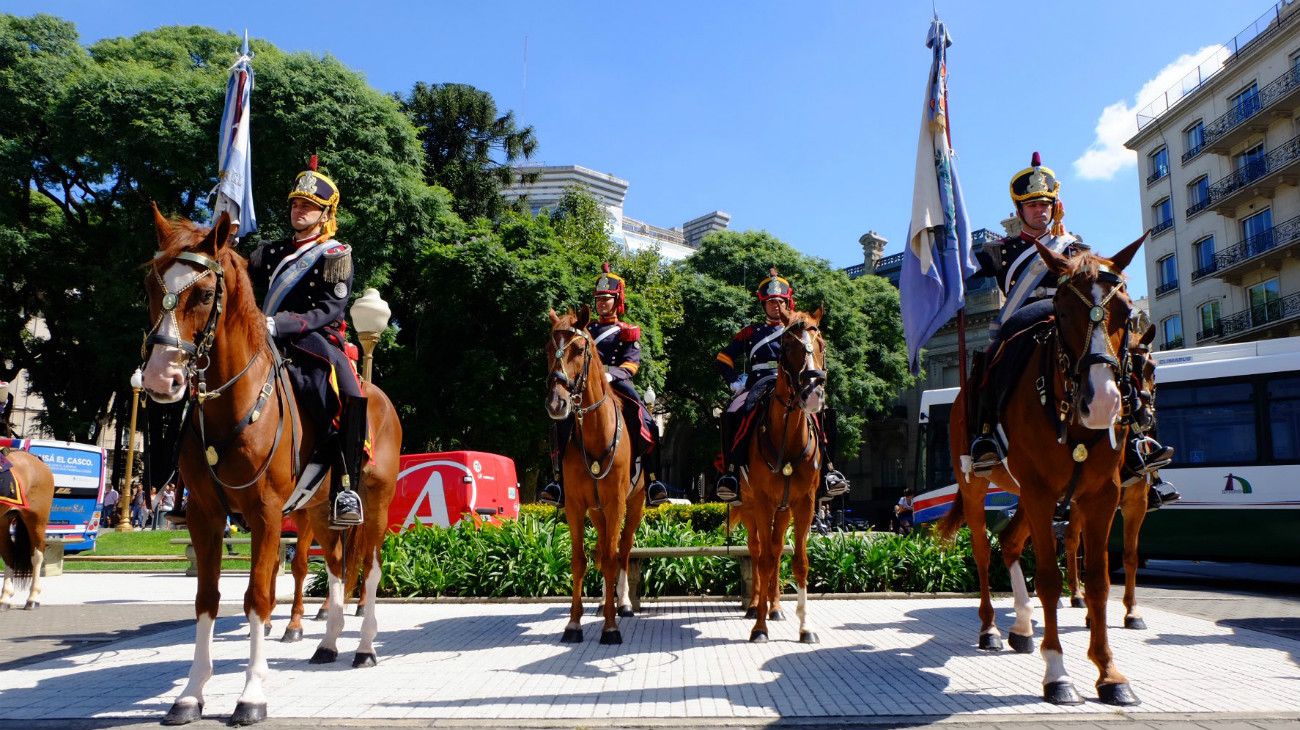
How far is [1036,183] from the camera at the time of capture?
746cm

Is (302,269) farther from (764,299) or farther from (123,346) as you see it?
(123,346)

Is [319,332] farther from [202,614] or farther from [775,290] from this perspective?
[775,290]

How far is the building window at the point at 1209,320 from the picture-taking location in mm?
39688

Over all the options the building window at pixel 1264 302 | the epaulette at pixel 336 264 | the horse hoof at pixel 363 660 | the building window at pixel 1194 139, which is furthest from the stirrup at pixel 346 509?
the building window at pixel 1194 139

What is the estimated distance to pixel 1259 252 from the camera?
3738 cm

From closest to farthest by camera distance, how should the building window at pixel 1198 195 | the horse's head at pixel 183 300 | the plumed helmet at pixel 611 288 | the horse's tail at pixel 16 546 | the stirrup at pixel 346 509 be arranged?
the horse's head at pixel 183 300 < the stirrup at pixel 346 509 < the plumed helmet at pixel 611 288 < the horse's tail at pixel 16 546 < the building window at pixel 1198 195

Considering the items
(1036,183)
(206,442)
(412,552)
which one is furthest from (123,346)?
(1036,183)

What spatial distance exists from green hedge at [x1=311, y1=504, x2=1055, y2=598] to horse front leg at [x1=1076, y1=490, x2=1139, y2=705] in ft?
19.4

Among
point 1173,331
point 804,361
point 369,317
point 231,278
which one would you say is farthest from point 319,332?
point 1173,331

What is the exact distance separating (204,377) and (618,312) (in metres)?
5.54

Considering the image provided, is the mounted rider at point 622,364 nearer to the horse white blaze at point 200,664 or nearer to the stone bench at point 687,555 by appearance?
the stone bench at point 687,555

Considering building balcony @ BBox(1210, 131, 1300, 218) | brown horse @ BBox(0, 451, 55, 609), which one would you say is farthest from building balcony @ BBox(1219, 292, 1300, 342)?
brown horse @ BBox(0, 451, 55, 609)

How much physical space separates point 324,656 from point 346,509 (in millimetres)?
1851

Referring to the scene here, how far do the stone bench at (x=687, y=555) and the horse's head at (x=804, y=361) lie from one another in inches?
107
